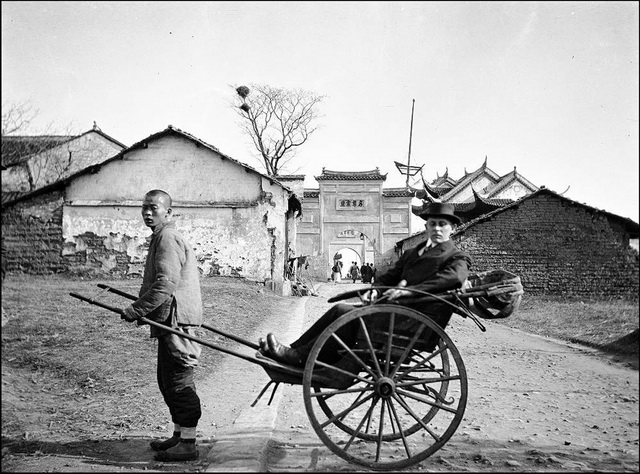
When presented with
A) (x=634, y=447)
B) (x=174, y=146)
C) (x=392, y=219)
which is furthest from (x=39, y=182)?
Result: (x=634, y=447)

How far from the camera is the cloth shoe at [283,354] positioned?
3328mm

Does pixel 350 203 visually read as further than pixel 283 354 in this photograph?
Yes

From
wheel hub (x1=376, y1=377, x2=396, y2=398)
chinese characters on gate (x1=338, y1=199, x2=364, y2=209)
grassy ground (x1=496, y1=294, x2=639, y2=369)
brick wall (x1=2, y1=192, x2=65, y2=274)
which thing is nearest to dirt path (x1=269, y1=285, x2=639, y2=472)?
wheel hub (x1=376, y1=377, x2=396, y2=398)

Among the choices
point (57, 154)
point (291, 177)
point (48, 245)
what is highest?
point (57, 154)

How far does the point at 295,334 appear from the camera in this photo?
8.97 meters

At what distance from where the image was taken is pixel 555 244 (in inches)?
636

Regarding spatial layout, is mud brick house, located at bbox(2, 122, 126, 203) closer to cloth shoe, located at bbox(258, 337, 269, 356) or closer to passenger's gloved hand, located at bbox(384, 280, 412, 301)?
cloth shoe, located at bbox(258, 337, 269, 356)

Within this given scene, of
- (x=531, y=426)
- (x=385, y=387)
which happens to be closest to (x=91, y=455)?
(x=385, y=387)

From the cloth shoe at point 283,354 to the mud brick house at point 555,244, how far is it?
14088mm

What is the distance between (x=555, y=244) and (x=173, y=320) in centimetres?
1545

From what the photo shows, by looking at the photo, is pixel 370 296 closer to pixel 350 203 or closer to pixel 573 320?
pixel 573 320

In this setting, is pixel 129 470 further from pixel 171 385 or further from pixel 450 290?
pixel 450 290

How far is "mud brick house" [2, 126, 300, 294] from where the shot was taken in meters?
16.1

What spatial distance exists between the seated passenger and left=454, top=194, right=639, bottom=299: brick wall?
44.6 ft
